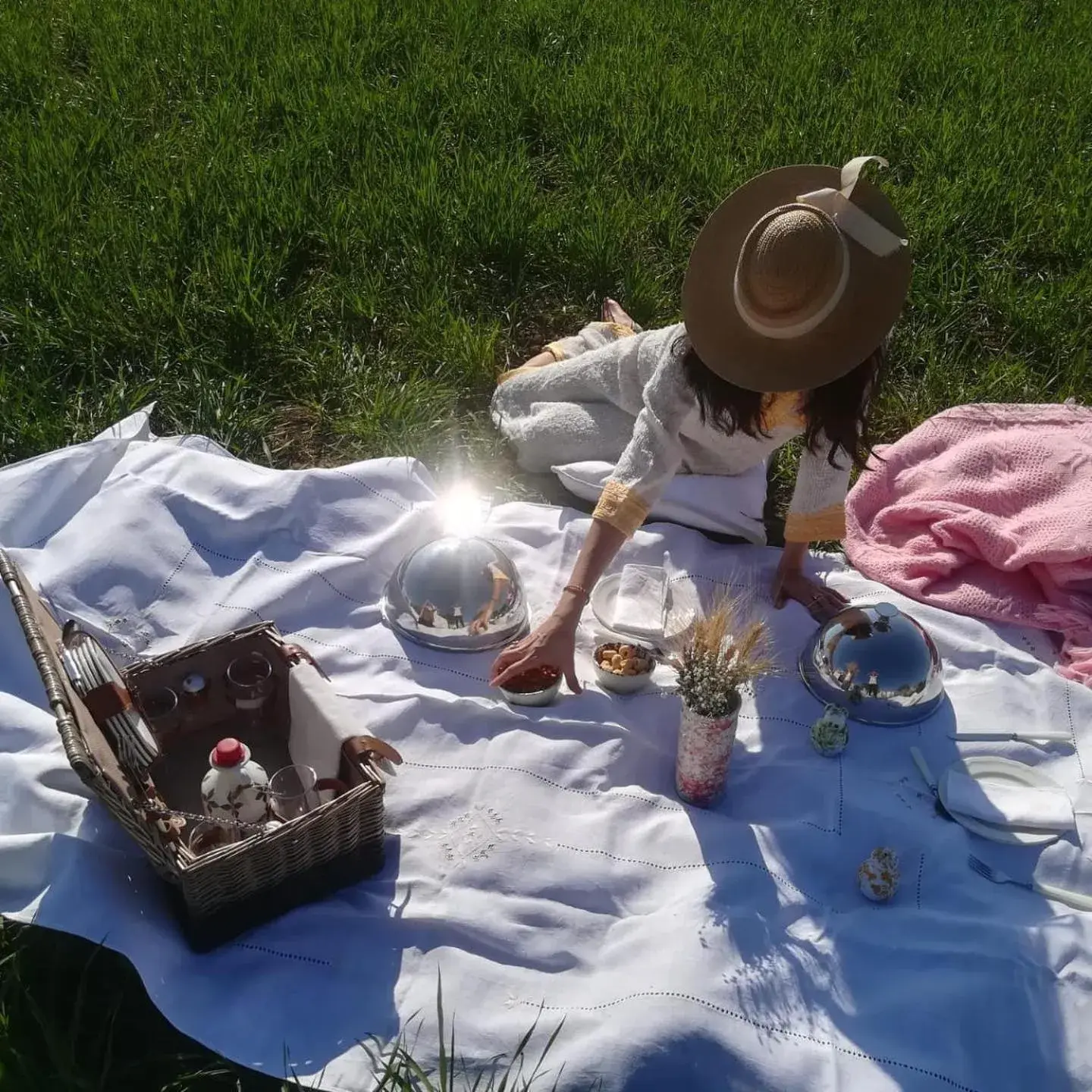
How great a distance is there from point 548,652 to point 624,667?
0.19 m

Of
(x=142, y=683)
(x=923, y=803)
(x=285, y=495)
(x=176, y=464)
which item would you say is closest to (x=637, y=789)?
(x=923, y=803)

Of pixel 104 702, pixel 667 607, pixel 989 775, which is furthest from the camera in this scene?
pixel 667 607

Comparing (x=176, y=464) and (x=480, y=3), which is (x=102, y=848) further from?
(x=480, y=3)

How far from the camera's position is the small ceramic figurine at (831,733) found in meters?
2.23

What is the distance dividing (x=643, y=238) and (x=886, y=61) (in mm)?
2159

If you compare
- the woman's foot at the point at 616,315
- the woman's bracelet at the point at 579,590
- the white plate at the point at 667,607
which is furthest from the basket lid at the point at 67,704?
the woman's foot at the point at 616,315

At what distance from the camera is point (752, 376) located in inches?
81.7

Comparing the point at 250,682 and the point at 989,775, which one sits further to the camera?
the point at 989,775

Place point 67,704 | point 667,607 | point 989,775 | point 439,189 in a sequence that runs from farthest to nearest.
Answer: point 439,189, point 667,607, point 989,775, point 67,704

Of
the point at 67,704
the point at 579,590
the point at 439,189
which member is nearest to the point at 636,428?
the point at 579,590

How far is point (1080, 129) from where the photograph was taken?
4.82 meters

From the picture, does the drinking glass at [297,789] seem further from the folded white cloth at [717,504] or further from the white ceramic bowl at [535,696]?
the folded white cloth at [717,504]

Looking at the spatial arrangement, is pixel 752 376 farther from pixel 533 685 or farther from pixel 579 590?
pixel 533 685

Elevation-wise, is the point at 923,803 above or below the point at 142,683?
below
